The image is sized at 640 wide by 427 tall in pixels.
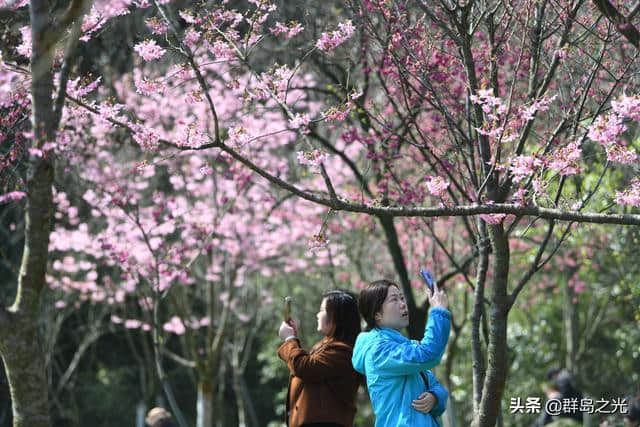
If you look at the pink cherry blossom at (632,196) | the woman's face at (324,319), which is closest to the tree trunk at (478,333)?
the pink cherry blossom at (632,196)

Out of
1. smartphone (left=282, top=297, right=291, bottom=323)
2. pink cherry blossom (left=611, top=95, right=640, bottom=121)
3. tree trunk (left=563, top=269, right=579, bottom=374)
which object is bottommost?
smartphone (left=282, top=297, right=291, bottom=323)

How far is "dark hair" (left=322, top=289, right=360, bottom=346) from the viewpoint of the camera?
13.6ft

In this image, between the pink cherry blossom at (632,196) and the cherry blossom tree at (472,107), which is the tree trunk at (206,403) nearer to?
the cherry blossom tree at (472,107)

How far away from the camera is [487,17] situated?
15.2 feet

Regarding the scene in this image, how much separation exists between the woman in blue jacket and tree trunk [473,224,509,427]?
3.41 ft

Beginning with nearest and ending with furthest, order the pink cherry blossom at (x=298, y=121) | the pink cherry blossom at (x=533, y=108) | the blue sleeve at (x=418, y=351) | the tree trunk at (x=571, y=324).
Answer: the blue sleeve at (x=418, y=351)
the pink cherry blossom at (x=533, y=108)
the pink cherry blossom at (x=298, y=121)
the tree trunk at (x=571, y=324)

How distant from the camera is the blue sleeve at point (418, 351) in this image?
136 inches

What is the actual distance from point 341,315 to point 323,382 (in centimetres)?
34

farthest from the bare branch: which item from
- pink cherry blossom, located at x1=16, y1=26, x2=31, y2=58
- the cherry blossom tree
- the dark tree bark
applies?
pink cherry blossom, located at x1=16, y1=26, x2=31, y2=58

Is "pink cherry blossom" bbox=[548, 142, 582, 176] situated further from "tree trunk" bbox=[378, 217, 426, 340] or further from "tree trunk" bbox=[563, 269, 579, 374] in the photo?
"tree trunk" bbox=[563, 269, 579, 374]

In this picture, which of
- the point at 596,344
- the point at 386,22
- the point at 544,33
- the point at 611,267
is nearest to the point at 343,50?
the point at 386,22

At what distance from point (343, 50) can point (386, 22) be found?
6.07 feet

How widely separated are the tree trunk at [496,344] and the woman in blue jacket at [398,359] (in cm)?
104

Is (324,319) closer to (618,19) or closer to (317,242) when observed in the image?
(317,242)
